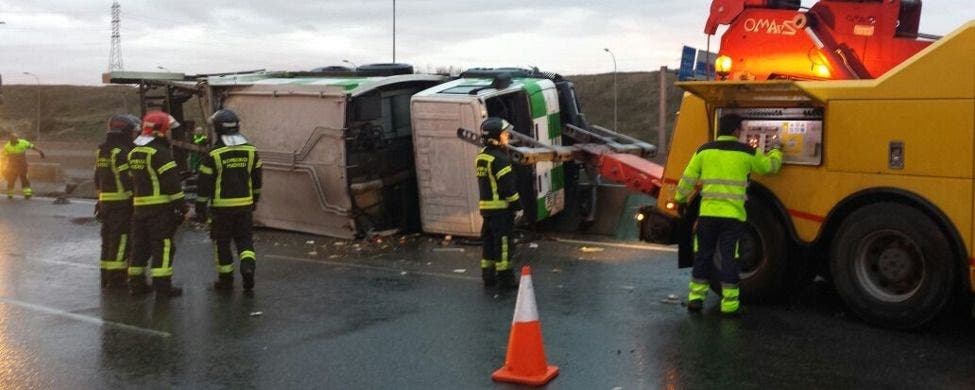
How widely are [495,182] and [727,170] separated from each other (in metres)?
2.30

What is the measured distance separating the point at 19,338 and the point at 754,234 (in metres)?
5.82

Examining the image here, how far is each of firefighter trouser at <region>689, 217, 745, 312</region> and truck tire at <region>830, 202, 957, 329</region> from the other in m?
0.73

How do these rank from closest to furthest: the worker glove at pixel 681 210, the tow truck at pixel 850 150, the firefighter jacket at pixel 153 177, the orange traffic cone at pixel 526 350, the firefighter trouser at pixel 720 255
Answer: the orange traffic cone at pixel 526 350
the tow truck at pixel 850 150
the firefighter trouser at pixel 720 255
the worker glove at pixel 681 210
the firefighter jacket at pixel 153 177

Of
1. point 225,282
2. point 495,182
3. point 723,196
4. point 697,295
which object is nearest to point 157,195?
point 225,282

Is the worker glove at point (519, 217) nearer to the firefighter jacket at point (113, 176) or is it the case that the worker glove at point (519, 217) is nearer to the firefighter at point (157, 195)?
the firefighter at point (157, 195)

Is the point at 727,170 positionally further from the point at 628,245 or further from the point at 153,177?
the point at 153,177

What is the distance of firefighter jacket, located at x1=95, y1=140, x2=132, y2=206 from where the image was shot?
8984mm

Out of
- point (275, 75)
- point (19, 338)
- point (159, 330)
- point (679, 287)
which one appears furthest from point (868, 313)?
point (275, 75)

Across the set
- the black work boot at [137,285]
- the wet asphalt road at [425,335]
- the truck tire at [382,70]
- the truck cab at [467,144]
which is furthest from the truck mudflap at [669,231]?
the truck tire at [382,70]

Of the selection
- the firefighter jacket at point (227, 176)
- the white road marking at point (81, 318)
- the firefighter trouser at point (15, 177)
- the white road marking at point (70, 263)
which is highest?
the firefighter jacket at point (227, 176)

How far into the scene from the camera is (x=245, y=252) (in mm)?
8820

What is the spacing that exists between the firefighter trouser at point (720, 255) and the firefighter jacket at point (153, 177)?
465 cm

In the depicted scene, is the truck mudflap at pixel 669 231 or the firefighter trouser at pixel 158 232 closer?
the truck mudflap at pixel 669 231

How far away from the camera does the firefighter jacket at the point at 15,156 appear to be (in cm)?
1862
